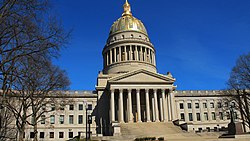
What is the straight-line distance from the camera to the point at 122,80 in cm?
5534

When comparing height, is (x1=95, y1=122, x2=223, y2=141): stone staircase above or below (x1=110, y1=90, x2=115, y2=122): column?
below

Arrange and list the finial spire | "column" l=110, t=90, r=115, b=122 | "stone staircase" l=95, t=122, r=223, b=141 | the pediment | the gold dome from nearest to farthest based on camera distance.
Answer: "stone staircase" l=95, t=122, r=223, b=141 → "column" l=110, t=90, r=115, b=122 → the pediment → the gold dome → the finial spire

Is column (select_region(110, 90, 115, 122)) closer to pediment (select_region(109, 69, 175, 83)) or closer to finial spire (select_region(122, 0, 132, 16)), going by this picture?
pediment (select_region(109, 69, 175, 83))

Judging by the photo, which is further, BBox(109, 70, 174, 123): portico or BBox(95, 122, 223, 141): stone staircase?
BBox(109, 70, 174, 123): portico

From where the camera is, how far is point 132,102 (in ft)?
194

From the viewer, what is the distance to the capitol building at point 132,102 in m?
53.6

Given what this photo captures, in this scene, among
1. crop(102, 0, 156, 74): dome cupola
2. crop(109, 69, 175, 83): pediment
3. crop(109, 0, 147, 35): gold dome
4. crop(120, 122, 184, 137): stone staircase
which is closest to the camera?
crop(120, 122, 184, 137): stone staircase

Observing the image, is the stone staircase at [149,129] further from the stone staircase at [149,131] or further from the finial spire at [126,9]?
the finial spire at [126,9]

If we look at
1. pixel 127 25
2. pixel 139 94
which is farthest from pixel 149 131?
pixel 127 25

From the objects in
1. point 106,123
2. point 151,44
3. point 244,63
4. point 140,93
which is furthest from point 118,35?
point 244,63

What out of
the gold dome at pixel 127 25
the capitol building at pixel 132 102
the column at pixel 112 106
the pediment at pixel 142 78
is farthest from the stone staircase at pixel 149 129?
the gold dome at pixel 127 25

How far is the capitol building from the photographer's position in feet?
176

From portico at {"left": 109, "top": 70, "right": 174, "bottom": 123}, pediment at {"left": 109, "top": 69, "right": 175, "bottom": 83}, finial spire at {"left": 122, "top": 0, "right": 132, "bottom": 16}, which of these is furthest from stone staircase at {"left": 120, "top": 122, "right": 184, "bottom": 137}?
finial spire at {"left": 122, "top": 0, "right": 132, "bottom": 16}

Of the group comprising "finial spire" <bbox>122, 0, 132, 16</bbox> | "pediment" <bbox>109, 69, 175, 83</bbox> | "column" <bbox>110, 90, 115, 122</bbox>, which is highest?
"finial spire" <bbox>122, 0, 132, 16</bbox>
